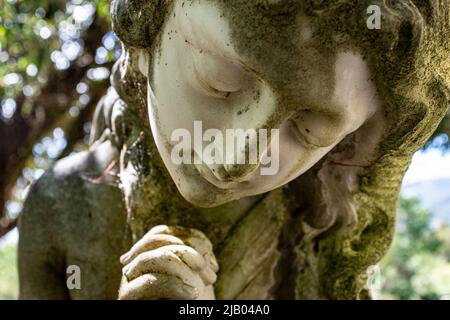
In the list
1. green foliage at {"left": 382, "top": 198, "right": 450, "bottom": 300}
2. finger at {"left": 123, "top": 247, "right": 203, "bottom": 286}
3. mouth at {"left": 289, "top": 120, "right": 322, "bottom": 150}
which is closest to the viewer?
mouth at {"left": 289, "top": 120, "right": 322, "bottom": 150}

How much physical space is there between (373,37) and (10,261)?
4.70 m

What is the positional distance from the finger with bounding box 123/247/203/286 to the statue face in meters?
0.10

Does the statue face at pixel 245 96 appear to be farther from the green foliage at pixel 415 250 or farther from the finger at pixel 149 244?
the green foliage at pixel 415 250

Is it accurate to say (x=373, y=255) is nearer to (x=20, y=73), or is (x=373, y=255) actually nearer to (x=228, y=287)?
(x=228, y=287)

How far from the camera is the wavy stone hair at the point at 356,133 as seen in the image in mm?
881

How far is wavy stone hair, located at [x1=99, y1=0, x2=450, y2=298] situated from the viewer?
0.88 meters

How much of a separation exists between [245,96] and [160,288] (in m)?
0.35

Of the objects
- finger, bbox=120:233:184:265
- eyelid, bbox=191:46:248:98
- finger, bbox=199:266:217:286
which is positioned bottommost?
finger, bbox=199:266:217:286

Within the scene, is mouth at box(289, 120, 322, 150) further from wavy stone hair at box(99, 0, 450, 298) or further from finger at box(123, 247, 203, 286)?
finger at box(123, 247, 203, 286)

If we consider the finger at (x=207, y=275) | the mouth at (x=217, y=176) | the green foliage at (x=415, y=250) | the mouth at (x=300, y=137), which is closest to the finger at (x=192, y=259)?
the finger at (x=207, y=275)

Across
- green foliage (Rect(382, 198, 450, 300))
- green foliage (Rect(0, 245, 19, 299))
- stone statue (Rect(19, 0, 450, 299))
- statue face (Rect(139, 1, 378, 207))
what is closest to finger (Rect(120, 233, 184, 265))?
stone statue (Rect(19, 0, 450, 299))

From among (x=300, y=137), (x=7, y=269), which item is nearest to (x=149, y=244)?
(x=300, y=137)
